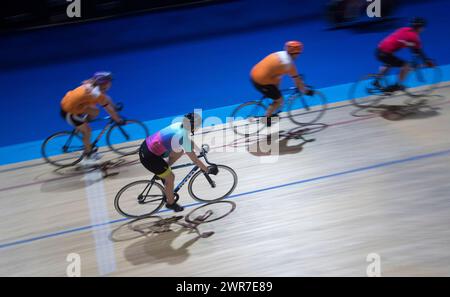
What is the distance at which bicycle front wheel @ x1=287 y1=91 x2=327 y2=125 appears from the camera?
712cm

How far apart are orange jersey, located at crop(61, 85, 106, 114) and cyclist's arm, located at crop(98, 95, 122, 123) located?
3.1 inches

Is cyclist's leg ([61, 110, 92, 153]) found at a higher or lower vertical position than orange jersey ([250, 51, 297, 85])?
lower

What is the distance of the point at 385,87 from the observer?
7223 mm

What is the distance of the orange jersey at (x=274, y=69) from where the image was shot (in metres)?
6.30

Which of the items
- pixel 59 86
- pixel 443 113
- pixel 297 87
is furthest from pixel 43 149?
pixel 443 113

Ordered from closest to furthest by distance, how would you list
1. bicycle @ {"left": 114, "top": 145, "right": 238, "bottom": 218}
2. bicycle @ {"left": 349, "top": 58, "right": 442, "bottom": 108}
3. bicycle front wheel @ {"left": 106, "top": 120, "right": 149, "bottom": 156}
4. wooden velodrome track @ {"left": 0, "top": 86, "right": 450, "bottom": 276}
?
wooden velodrome track @ {"left": 0, "top": 86, "right": 450, "bottom": 276}, bicycle @ {"left": 114, "top": 145, "right": 238, "bottom": 218}, bicycle front wheel @ {"left": 106, "top": 120, "right": 149, "bottom": 156}, bicycle @ {"left": 349, "top": 58, "right": 442, "bottom": 108}

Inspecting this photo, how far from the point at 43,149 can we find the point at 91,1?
6.85 m

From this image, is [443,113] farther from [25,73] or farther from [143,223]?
[25,73]

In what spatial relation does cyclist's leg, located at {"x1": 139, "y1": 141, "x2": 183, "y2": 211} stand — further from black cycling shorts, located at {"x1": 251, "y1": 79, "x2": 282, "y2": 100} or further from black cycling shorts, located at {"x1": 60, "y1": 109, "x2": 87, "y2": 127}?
black cycling shorts, located at {"x1": 251, "y1": 79, "x2": 282, "y2": 100}

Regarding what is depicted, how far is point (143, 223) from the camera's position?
529 centimetres

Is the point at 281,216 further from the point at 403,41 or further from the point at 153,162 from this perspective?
the point at 403,41

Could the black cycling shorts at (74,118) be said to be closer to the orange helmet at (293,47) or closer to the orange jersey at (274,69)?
the orange jersey at (274,69)

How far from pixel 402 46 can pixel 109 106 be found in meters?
4.63

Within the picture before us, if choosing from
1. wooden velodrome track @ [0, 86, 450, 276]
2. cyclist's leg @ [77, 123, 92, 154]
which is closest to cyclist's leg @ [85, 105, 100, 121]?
cyclist's leg @ [77, 123, 92, 154]
